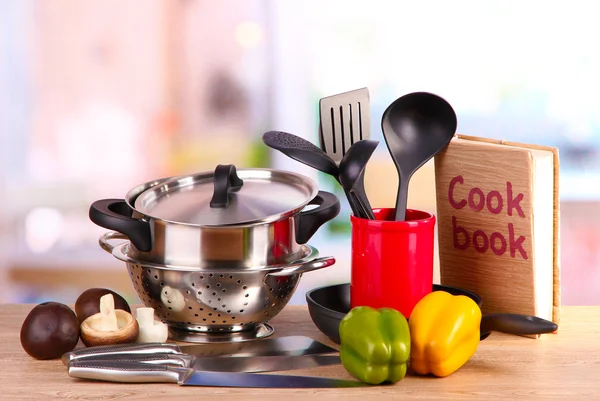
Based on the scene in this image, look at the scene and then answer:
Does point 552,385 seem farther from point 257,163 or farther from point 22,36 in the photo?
point 22,36

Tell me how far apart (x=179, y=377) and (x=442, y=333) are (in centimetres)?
31

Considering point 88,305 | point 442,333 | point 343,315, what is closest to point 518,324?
point 442,333

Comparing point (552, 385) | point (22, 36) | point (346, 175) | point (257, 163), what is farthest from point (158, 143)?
point (552, 385)

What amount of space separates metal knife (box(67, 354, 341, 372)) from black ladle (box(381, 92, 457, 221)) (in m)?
0.28

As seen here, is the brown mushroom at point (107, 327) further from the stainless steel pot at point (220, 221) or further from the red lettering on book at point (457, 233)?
the red lettering on book at point (457, 233)

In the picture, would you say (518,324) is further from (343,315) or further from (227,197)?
(227,197)

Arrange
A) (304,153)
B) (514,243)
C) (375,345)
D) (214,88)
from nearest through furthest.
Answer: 1. (375,345)
2. (304,153)
3. (514,243)
4. (214,88)

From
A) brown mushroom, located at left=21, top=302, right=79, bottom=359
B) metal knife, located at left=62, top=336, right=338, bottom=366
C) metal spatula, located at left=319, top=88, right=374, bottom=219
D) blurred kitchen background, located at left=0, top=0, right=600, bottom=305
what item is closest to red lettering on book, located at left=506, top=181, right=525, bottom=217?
metal spatula, located at left=319, top=88, right=374, bottom=219

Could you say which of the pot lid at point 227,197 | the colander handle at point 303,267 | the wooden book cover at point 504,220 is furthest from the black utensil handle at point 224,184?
the wooden book cover at point 504,220

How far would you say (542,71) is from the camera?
2676 mm

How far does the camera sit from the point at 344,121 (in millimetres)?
1059

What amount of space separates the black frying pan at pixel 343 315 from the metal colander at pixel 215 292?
6 cm

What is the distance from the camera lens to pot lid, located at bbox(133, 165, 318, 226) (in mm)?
974

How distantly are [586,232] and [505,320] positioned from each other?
191 centimetres
